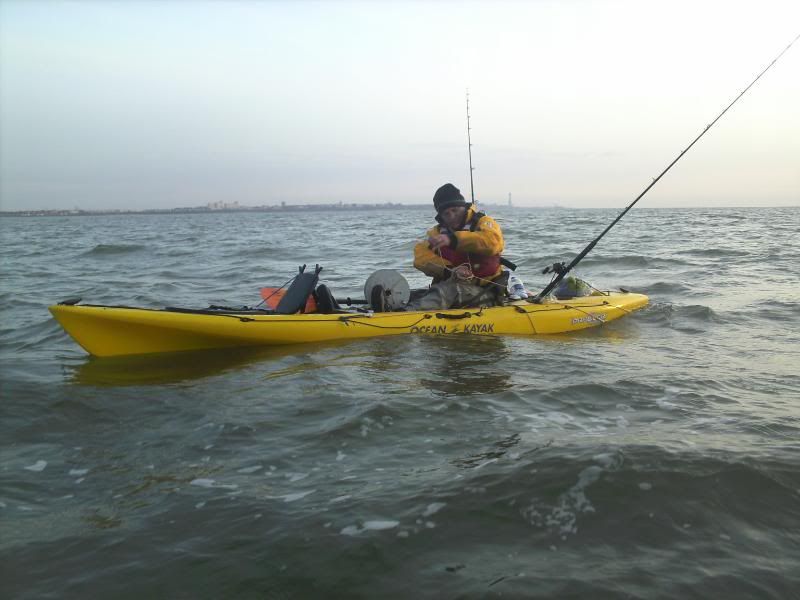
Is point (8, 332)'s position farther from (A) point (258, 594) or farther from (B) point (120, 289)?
(A) point (258, 594)

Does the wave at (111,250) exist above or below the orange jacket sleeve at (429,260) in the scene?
below

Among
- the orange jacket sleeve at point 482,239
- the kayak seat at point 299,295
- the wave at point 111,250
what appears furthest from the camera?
the wave at point 111,250

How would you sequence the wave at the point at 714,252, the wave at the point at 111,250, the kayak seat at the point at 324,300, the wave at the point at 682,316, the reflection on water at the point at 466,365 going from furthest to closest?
the wave at the point at 111,250 < the wave at the point at 714,252 < the wave at the point at 682,316 < the kayak seat at the point at 324,300 < the reflection on water at the point at 466,365

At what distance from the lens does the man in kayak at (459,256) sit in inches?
273

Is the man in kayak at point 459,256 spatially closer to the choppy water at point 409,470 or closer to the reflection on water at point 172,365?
the choppy water at point 409,470

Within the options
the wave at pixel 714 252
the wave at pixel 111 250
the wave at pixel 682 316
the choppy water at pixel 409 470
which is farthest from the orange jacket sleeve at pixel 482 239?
the wave at pixel 111 250

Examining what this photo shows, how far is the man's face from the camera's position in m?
6.98

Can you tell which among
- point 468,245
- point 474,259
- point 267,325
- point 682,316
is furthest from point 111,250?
point 682,316

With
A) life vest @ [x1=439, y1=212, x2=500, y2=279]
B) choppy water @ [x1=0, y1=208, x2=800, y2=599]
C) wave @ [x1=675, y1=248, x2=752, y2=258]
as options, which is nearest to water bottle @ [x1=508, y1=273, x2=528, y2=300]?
life vest @ [x1=439, y1=212, x2=500, y2=279]

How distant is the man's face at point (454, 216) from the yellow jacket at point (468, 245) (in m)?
0.06

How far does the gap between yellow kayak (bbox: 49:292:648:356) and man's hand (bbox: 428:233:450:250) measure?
0.75 metres

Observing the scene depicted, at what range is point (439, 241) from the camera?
6.90m

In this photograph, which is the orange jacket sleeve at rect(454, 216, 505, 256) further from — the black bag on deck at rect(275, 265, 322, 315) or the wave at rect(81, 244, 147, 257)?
the wave at rect(81, 244, 147, 257)

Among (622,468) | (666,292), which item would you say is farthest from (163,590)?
(666,292)
